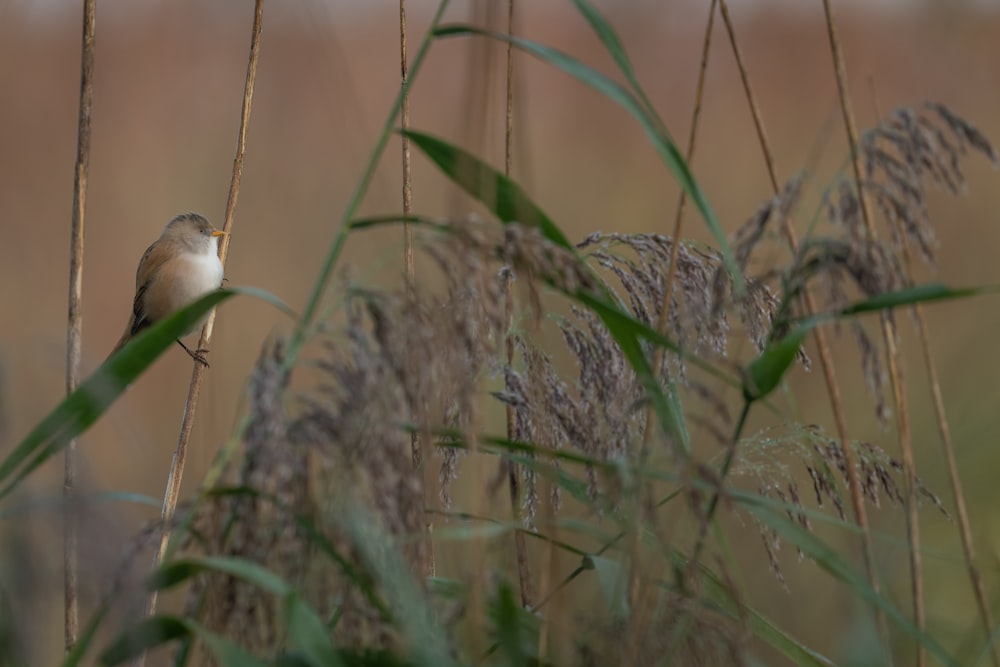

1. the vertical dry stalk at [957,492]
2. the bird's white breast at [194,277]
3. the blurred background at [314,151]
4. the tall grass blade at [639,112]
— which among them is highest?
the blurred background at [314,151]

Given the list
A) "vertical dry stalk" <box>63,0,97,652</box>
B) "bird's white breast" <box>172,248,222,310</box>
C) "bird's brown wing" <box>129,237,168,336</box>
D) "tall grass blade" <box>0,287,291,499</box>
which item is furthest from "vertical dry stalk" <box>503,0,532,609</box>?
"bird's brown wing" <box>129,237,168,336</box>

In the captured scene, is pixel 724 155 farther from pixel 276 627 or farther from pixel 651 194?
Result: pixel 276 627

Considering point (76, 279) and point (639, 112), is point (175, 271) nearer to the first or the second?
point (76, 279)

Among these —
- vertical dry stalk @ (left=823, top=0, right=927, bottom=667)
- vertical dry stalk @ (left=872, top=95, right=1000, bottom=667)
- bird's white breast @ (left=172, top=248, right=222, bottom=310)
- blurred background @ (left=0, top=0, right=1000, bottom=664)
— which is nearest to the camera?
vertical dry stalk @ (left=872, top=95, right=1000, bottom=667)

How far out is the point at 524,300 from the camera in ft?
4.28

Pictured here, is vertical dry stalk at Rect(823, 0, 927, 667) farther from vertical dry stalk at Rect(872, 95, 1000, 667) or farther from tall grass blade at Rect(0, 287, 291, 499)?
tall grass blade at Rect(0, 287, 291, 499)

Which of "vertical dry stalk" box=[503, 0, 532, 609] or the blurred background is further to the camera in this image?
the blurred background

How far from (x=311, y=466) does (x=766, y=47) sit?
6.04m

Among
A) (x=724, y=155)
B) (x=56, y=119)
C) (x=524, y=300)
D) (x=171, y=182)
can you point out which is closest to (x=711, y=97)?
(x=724, y=155)

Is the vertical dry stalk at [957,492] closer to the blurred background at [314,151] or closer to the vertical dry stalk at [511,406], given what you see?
the vertical dry stalk at [511,406]

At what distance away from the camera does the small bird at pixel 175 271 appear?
8.32 ft

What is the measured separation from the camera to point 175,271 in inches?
100

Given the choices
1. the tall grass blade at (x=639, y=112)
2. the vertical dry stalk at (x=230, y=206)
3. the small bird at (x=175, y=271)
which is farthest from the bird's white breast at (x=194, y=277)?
the tall grass blade at (x=639, y=112)

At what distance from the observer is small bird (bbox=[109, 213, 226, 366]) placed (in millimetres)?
2537
